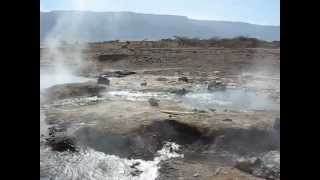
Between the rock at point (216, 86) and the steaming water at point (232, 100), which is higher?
the rock at point (216, 86)

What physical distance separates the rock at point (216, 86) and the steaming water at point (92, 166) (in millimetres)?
6508

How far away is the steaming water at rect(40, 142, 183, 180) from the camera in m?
5.92

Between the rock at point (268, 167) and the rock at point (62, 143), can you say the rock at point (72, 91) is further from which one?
the rock at point (268, 167)

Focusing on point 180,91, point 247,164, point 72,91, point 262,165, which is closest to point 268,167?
point 262,165

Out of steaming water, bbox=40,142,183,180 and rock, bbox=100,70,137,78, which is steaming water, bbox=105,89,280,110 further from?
steaming water, bbox=40,142,183,180

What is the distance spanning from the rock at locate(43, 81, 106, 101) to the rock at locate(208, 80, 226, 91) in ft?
11.8

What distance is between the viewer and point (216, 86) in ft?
43.6

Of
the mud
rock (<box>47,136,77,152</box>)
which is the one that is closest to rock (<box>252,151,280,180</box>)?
the mud

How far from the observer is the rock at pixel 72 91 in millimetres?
10953

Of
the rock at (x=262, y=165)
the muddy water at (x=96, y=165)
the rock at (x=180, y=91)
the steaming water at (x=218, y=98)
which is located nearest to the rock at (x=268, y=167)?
the rock at (x=262, y=165)

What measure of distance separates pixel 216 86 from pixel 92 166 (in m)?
7.84

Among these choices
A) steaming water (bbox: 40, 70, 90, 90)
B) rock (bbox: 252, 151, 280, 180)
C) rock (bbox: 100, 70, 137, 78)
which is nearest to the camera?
rock (bbox: 252, 151, 280, 180)
